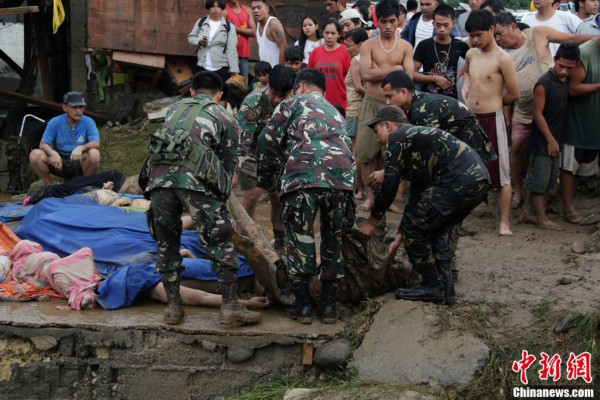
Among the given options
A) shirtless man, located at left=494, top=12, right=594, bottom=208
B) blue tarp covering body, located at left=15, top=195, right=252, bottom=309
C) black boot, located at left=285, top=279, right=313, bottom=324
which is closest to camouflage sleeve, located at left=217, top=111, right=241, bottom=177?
black boot, located at left=285, top=279, right=313, bottom=324

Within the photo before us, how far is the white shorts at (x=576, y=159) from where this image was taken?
352 inches

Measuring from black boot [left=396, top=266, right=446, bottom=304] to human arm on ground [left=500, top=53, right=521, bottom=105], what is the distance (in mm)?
2781

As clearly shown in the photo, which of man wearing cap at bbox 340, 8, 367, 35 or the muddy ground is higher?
man wearing cap at bbox 340, 8, 367, 35

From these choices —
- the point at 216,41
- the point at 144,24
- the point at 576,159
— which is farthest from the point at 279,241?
the point at 144,24

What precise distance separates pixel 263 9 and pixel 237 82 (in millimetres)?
1073

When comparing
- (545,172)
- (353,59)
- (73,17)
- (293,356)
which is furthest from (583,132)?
(73,17)

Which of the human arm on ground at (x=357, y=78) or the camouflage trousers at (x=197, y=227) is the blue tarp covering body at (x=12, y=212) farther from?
the human arm on ground at (x=357, y=78)

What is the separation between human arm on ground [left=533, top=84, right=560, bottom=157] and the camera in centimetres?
870

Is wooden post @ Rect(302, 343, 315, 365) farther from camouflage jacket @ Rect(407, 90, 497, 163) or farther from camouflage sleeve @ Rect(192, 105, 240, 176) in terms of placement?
camouflage jacket @ Rect(407, 90, 497, 163)

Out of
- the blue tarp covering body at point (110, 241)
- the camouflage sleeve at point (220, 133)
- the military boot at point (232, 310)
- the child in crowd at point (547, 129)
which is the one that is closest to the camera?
the camouflage sleeve at point (220, 133)

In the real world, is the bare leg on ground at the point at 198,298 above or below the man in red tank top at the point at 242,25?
below

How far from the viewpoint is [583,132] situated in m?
8.94

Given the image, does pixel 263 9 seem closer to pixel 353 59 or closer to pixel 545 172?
pixel 353 59

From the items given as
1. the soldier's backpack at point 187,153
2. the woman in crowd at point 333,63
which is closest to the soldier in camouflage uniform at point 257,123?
the soldier's backpack at point 187,153
